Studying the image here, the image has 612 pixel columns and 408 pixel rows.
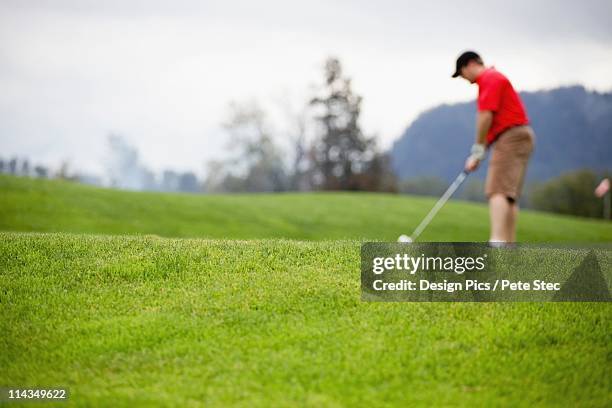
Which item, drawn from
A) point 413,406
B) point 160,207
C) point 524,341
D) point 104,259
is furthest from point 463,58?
point 160,207

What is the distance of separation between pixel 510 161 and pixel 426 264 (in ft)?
6.99

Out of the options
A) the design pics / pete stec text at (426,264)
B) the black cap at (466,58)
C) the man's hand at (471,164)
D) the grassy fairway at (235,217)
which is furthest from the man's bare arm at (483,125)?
the grassy fairway at (235,217)

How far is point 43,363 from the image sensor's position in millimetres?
6633

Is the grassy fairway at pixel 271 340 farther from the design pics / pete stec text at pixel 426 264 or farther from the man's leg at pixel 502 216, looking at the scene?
the man's leg at pixel 502 216

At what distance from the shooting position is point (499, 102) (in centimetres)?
876

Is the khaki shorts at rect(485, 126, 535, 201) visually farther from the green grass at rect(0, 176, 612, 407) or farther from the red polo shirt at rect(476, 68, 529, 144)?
the green grass at rect(0, 176, 612, 407)

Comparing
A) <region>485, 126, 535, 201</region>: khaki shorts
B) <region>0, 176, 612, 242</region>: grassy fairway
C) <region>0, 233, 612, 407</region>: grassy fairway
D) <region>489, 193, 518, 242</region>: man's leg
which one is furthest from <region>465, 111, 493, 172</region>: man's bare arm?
<region>0, 176, 612, 242</region>: grassy fairway

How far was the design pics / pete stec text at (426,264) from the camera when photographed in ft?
28.0

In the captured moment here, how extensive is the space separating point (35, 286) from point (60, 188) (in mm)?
29359

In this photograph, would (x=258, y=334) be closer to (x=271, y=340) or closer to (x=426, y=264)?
(x=271, y=340)

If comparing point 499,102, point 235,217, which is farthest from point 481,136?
point 235,217

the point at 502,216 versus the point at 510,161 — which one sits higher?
the point at 510,161

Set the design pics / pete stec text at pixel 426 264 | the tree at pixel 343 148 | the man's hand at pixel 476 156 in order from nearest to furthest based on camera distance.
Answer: the design pics / pete stec text at pixel 426 264 → the man's hand at pixel 476 156 → the tree at pixel 343 148

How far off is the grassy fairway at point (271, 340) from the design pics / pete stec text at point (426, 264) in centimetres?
47
